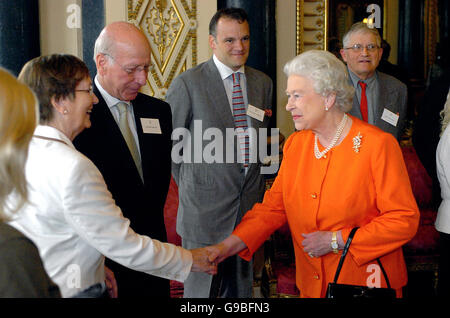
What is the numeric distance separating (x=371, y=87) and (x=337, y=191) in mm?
1824

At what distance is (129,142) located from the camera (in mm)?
2705

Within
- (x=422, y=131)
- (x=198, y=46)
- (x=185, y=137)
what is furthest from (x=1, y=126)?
(x=198, y=46)

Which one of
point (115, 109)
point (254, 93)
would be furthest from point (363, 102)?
point (115, 109)

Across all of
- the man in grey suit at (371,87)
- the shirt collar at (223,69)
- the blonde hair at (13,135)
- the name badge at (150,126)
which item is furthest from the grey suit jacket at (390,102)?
the blonde hair at (13,135)

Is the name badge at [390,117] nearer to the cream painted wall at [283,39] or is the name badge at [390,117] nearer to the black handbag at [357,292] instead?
the cream painted wall at [283,39]

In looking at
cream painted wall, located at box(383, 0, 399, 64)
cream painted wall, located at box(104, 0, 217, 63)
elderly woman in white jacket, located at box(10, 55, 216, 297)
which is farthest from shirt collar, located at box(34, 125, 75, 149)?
cream painted wall, located at box(383, 0, 399, 64)

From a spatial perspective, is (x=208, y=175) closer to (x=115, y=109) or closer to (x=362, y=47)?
(x=115, y=109)

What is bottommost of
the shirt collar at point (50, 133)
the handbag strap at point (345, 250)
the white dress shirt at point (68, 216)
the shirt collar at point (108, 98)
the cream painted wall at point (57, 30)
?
the handbag strap at point (345, 250)

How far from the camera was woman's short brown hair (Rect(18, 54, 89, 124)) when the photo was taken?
190 centimetres

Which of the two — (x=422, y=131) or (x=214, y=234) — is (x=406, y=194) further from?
(x=214, y=234)

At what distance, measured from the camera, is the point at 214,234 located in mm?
3584

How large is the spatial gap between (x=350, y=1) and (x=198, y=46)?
2.25 metres

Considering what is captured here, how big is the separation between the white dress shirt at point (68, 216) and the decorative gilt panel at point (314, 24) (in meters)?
4.26

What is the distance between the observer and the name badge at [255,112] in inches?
147
